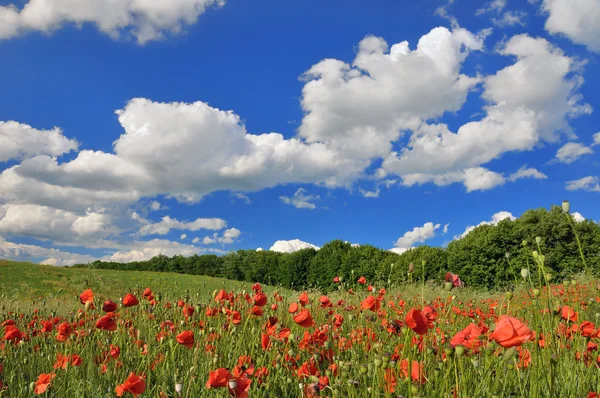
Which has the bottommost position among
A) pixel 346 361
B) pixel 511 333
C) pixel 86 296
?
pixel 346 361

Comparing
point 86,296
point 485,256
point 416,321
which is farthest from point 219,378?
point 485,256

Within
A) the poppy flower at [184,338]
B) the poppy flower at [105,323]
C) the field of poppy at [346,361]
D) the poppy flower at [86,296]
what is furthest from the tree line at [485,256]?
the poppy flower at [184,338]

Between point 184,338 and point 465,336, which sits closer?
point 465,336

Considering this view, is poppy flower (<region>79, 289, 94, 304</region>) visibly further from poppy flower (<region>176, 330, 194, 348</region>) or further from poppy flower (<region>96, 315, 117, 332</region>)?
poppy flower (<region>176, 330, 194, 348</region>)

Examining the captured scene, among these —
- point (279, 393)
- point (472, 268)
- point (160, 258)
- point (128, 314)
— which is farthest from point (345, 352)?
point (160, 258)

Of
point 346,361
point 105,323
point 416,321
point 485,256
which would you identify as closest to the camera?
point 416,321

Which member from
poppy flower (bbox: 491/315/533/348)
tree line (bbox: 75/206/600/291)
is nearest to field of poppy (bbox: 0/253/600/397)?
poppy flower (bbox: 491/315/533/348)

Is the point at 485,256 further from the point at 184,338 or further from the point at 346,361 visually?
the point at 184,338

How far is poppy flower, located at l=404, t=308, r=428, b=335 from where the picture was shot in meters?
1.64

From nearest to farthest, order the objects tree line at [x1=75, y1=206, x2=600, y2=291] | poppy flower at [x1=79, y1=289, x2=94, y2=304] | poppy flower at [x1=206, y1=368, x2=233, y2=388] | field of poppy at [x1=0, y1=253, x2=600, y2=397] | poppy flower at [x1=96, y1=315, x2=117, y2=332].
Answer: poppy flower at [x1=206, y1=368, x2=233, y2=388] < field of poppy at [x1=0, y1=253, x2=600, y2=397] < poppy flower at [x1=96, y1=315, x2=117, y2=332] < poppy flower at [x1=79, y1=289, x2=94, y2=304] < tree line at [x1=75, y1=206, x2=600, y2=291]

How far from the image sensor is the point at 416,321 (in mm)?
1671

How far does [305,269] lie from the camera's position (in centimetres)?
2714

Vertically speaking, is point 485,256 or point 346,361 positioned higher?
point 485,256

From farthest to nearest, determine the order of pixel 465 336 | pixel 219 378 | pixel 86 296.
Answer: pixel 86 296 < pixel 465 336 < pixel 219 378
